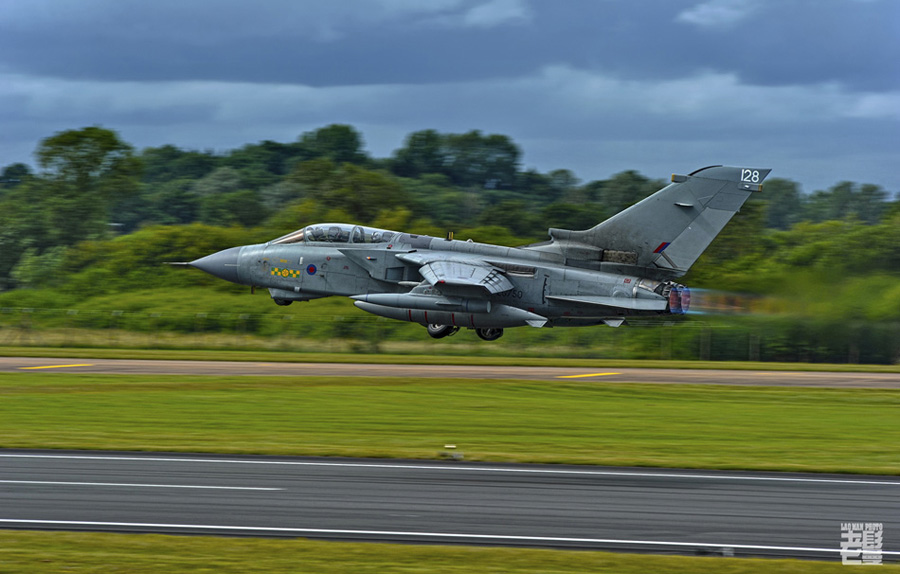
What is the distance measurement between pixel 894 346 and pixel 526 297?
17.8 m

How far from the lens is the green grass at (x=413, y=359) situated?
114 feet

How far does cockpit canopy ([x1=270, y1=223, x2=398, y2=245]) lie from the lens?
1214 inches

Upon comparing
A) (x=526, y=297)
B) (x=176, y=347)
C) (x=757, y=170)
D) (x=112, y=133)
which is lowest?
(x=176, y=347)

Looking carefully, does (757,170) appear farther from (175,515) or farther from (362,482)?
(175,515)

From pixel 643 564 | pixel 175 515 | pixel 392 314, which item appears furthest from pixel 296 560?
pixel 392 314

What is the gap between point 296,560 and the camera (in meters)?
9.74

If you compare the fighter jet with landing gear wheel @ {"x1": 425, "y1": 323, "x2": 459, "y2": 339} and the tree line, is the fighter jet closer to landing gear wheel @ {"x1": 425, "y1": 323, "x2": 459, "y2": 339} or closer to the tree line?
landing gear wheel @ {"x1": 425, "y1": 323, "x2": 459, "y2": 339}

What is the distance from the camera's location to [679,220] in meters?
28.7

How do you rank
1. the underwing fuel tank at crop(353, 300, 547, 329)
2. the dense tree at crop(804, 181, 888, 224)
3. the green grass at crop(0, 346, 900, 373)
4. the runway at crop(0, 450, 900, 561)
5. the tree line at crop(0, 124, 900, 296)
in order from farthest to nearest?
the dense tree at crop(804, 181, 888, 224) → the tree line at crop(0, 124, 900, 296) → the green grass at crop(0, 346, 900, 373) → the underwing fuel tank at crop(353, 300, 547, 329) → the runway at crop(0, 450, 900, 561)

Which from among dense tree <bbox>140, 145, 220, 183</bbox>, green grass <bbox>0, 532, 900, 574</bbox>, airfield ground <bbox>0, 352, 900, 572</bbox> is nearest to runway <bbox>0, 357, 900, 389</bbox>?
airfield ground <bbox>0, 352, 900, 572</bbox>

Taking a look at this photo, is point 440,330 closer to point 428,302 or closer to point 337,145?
point 428,302

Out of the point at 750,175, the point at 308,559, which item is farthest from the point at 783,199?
the point at 308,559

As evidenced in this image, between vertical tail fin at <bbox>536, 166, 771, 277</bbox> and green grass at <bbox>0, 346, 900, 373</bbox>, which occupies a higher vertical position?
vertical tail fin at <bbox>536, 166, 771, 277</bbox>

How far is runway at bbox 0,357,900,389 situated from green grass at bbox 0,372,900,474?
5.33ft
